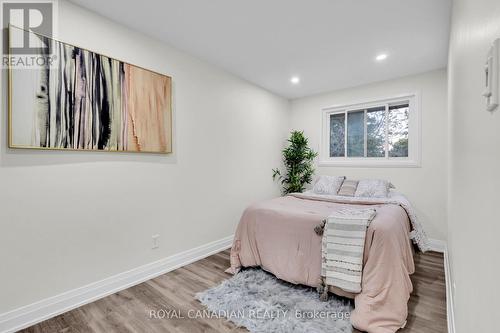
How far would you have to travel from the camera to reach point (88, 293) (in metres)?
2.11

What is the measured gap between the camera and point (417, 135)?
356cm

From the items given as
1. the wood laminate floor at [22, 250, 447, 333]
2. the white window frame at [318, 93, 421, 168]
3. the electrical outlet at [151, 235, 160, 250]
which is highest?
the white window frame at [318, 93, 421, 168]

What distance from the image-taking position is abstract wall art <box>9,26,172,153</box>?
180 centimetres

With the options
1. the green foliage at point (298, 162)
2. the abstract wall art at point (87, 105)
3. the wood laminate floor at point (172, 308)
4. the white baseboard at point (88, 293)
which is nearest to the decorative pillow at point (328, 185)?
the green foliage at point (298, 162)

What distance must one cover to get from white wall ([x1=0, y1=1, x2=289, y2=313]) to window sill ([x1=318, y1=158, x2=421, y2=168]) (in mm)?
1498

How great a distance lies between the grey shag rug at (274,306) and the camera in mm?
1750

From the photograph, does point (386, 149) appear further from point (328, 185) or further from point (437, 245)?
point (437, 245)

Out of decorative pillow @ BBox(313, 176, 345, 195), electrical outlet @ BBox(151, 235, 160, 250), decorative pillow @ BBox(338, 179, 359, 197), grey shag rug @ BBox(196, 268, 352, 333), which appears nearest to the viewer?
grey shag rug @ BBox(196, 268, 352, 333)

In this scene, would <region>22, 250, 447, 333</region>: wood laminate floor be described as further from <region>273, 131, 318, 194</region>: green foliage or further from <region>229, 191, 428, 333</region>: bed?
<region>273, 131, 318, 194</region>: green foliage

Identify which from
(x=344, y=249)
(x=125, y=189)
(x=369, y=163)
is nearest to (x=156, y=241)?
(x=125, y=189)

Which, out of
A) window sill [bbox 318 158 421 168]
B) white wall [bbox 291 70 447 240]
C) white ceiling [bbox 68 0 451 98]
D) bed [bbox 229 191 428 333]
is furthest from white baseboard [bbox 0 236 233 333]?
white wall [bbox 291 70 447 240]

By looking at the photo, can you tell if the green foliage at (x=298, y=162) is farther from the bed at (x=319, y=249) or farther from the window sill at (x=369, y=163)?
the bed at (x=319, y=249)

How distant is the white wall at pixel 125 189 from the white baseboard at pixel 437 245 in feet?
8.76

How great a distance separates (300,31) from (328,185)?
7.40 ft
